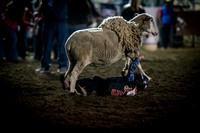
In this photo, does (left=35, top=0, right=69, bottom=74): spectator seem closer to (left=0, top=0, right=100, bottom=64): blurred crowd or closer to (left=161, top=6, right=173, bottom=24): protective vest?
(left=0, top=0, right=100, bottom=64): blurred crowd

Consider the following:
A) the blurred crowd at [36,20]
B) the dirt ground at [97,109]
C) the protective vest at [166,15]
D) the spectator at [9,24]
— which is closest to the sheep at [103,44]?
the dirt ground at [97,109]

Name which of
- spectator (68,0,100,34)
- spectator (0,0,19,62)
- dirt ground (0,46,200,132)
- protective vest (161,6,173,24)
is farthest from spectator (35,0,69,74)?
protective vest (161,6,173,24)

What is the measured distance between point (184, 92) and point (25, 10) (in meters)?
6.21

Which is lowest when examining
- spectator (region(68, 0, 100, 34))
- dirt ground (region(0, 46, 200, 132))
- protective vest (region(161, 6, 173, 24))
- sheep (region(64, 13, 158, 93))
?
dirt ground (region(0, 46, 200, 132))

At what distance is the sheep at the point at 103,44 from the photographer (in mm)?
3771

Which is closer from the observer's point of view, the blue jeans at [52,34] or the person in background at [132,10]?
the blue jeans at [52,34]

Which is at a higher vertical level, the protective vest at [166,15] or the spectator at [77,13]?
the protective vest at [166,15]

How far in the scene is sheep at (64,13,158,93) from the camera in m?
3.77

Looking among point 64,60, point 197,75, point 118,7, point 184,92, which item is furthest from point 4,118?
point 118,7

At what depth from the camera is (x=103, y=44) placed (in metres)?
3.92

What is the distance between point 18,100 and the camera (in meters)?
3.68

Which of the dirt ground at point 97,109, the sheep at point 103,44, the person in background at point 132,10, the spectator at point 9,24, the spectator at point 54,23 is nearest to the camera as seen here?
the dirt ground at point 97,109

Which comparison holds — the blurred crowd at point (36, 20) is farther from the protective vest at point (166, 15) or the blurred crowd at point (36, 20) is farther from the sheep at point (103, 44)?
the protective vest at point (166, 15)

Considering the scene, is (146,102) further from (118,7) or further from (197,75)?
(118,7)
